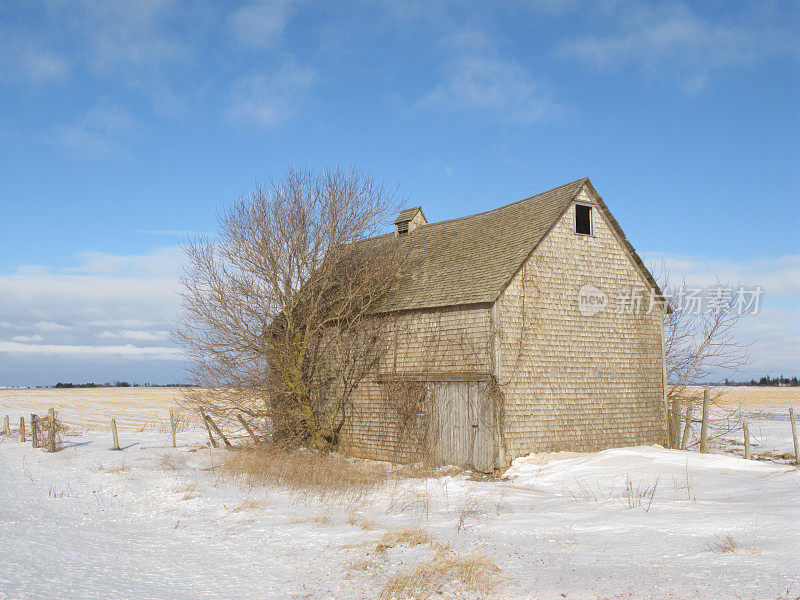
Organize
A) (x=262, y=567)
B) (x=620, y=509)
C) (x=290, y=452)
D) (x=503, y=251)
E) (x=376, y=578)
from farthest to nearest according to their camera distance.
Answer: (x=290, y=452) < (x=503, y=251) < (x=620, y=509) < (x=262, y=567) < (x=376, y=578)

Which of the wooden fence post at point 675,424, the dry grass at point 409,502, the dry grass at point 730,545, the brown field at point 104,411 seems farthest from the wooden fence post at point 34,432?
the dry grass at point 730,545

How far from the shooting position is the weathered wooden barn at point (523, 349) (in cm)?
1731

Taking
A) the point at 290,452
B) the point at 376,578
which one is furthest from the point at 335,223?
the point at 376,578

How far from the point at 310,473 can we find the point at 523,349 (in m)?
6.73

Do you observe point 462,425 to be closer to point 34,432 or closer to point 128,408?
point 34,432

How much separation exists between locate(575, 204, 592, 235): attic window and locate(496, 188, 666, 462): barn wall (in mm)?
223

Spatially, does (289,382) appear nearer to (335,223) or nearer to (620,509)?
(335,223)

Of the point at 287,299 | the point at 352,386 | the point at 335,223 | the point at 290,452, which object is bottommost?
the point at 290,452

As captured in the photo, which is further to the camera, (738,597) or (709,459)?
(709,459)

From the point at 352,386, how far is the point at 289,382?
6.89ft

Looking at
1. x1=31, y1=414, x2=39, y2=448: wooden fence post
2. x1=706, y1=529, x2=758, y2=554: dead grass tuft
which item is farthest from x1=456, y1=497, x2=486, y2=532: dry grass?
x1=31, y1=414, x2=39, y2=448: wooden fence post

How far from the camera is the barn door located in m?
16.9

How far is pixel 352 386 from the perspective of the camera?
21.1 meters

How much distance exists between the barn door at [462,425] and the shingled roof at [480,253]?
8.19ft
